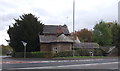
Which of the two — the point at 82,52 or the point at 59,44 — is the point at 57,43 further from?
the point at 82,52

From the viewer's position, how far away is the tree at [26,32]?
54.4 m

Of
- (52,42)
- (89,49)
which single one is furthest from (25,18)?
(89,49)

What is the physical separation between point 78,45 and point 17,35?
15288 millimetres

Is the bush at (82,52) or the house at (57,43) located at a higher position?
the house at (57,43)

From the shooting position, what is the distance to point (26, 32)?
5428 cm

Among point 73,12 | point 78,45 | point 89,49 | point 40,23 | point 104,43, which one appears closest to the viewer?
point 73,12

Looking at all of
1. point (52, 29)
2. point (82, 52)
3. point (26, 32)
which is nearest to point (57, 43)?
point (82, 52)

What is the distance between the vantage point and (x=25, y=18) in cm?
5650

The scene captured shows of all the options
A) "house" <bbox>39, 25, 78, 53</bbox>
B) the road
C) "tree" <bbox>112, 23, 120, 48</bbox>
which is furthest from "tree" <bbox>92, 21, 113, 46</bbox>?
the road

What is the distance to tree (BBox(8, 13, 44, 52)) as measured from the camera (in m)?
54.4

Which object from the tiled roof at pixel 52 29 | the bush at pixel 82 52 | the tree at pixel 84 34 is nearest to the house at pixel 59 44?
the bush at pixel 82 52

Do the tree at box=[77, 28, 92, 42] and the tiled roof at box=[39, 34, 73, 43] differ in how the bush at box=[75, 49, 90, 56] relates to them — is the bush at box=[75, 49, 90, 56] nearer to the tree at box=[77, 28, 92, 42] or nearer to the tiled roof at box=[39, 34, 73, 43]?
the tiled roof at box=[39, 34, 73, 43]

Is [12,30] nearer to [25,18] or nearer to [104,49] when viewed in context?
[25,18]

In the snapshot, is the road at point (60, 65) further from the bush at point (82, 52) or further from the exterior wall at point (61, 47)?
the exterior wall at point (61, 47)
